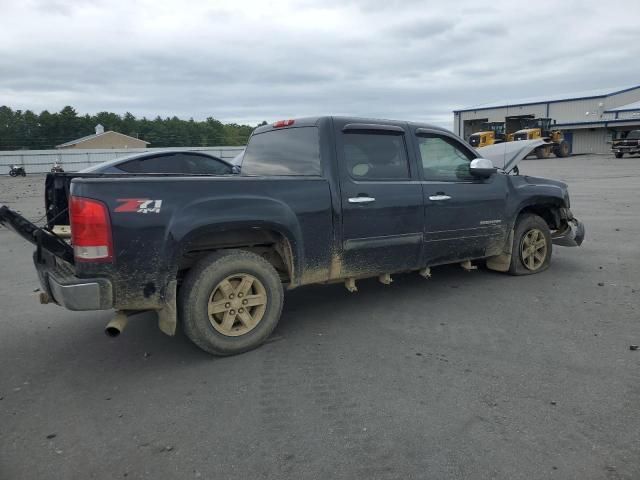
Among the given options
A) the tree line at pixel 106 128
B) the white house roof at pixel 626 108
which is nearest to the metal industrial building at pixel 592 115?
the white house roof at pixel 626 108

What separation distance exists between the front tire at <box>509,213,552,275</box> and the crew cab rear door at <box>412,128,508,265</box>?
364 mm

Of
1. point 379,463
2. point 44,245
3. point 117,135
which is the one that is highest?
point 117,135

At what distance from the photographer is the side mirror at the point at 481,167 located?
206 inches

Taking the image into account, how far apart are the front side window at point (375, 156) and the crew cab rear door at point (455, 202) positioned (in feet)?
0.76

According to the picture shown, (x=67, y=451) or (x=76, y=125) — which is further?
(x=76, y=125)

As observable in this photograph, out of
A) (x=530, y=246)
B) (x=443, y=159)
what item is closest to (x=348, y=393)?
(x=443, y=159)

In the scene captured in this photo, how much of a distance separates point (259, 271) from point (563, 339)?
8.46 feet

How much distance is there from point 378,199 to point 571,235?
131 inches

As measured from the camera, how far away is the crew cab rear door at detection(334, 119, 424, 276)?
4.47m

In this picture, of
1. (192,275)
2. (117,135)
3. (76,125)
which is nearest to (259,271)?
(192,275)

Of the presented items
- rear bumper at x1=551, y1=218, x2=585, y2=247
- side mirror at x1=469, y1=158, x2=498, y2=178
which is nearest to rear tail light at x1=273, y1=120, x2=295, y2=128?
side mirror at x1=469, y1=158, x2=498, y2=178

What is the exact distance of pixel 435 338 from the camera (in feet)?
13.9

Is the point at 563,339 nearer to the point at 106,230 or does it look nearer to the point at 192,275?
the point at 192,275

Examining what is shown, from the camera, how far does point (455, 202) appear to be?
5188 millimetres
